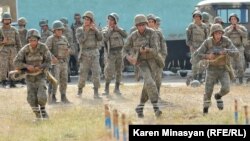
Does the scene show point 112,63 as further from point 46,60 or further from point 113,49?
point 46,60

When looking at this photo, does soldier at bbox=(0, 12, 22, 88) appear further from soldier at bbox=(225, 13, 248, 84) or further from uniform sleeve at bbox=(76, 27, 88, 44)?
soldier at bbox=(225, 13, 248, 84)

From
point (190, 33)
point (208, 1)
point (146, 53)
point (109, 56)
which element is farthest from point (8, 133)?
point (208, 1)

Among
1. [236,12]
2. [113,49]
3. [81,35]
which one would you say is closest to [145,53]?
[81,35]

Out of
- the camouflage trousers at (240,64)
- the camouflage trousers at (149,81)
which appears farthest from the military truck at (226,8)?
the camouflage trousers at (149,81)

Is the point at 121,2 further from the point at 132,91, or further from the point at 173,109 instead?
the point at 173,109

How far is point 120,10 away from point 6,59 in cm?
726

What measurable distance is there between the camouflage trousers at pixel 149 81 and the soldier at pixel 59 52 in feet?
8.98

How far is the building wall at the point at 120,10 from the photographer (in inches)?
1054

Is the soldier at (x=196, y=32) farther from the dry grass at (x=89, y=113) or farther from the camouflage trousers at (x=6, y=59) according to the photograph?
the camouflage trousers at (x=6, y=59)

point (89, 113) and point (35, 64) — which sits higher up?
point (35, 64)

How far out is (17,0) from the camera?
87.2 feet

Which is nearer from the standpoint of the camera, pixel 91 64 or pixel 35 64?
Answer: pixel 35 64

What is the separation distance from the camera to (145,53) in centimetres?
1460

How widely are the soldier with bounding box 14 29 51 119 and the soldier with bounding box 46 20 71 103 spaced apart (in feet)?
6.44
